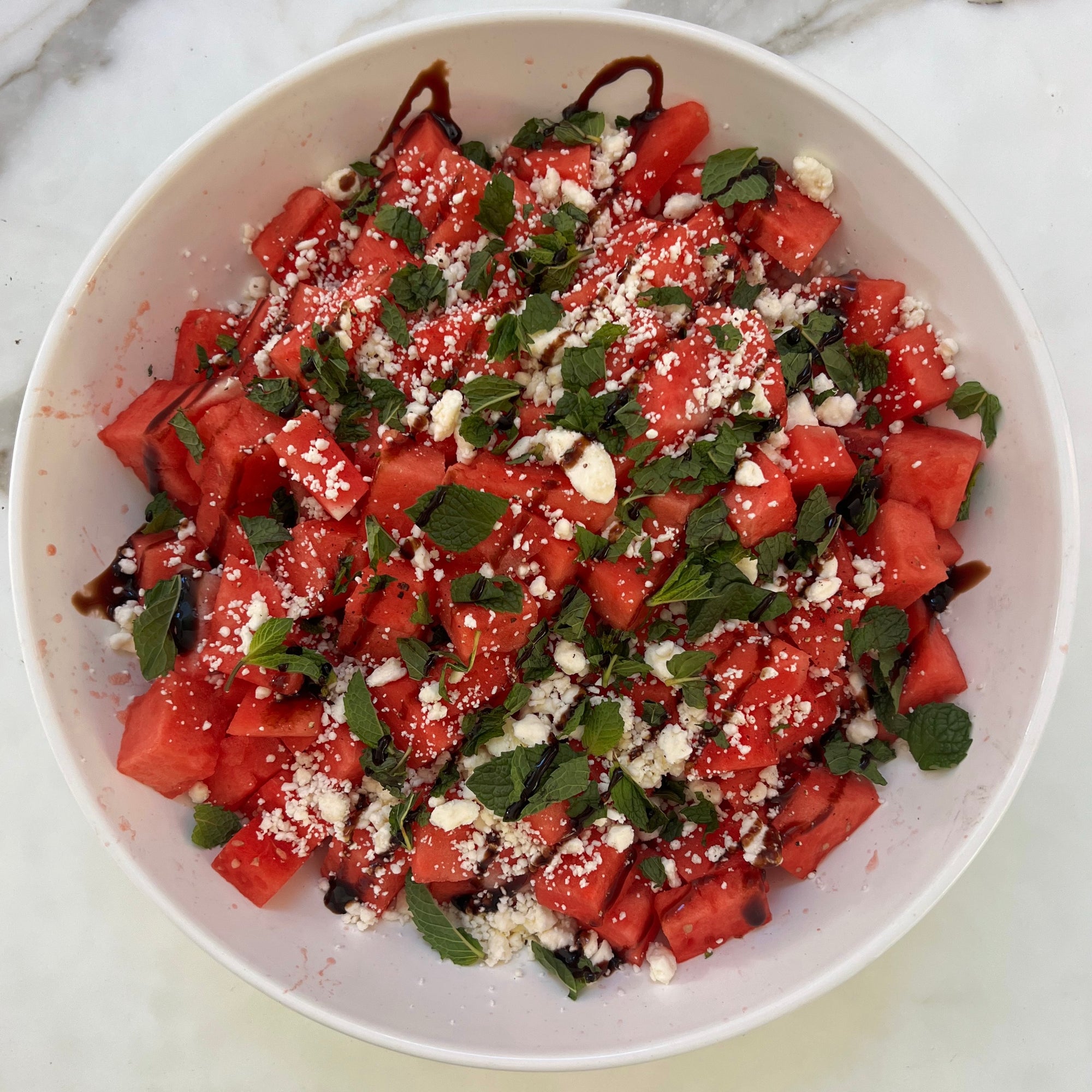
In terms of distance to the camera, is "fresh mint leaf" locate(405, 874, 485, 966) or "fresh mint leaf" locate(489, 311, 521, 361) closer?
"fresh mint leaf" locate(489, 311, 521, 361)

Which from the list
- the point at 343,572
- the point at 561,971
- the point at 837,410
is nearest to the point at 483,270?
the point at 343,572

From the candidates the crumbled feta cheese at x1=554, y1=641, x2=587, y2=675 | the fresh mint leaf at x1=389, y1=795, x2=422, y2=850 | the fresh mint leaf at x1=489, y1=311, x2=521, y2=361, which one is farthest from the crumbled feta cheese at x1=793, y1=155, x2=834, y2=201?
the fresh mint leaf at x1=389, y1=795, x2=422, y2=850

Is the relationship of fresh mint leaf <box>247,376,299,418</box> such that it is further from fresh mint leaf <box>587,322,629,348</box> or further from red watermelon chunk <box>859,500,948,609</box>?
red watermelon chunk <box>859,500,948,609</box>

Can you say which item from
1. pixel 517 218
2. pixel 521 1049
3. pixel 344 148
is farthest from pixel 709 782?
pixel 344 148

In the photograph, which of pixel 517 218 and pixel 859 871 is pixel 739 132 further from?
pixel 859 871

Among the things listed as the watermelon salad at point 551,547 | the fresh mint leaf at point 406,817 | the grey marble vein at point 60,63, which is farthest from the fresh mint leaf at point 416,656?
the grey marble vein at point 60,63

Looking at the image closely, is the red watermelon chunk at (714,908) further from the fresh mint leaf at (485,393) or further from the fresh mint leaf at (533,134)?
the fresh mint leaf at (533,134)
